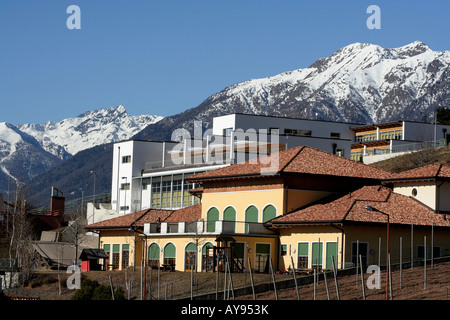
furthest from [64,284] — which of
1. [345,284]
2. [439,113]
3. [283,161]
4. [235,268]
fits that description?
[439,113]

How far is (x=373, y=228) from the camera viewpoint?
6744 cm

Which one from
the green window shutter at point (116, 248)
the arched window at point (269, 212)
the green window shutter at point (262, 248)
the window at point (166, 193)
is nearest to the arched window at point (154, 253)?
the green window shutter at point (116, 248)

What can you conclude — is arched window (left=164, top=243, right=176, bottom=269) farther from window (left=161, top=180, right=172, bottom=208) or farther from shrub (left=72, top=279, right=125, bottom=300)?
window (left=161, top=180, right=172, bottom=208)

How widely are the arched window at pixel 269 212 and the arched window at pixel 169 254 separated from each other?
8178 mm

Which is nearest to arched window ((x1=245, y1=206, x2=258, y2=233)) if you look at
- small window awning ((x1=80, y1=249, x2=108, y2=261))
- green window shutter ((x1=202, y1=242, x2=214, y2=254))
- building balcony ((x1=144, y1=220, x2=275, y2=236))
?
building balcony ((x1=144, y1=220, x2=275, y2=236))

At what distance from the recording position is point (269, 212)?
74.2 meters

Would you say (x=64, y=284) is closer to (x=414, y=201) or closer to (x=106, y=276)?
(x=106, y=276)

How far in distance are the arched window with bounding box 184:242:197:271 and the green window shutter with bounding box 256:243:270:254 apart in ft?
17.7

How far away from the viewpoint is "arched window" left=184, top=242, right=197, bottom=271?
246ft

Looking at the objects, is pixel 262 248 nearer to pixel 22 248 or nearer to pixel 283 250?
pixel 283 250

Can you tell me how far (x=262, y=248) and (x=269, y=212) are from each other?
3.44 metres

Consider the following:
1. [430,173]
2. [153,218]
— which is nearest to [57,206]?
[153,218]

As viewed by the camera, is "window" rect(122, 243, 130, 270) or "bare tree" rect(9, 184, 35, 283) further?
"window" rect(122, 243, 130, 270)

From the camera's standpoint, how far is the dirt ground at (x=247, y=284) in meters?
54.1
